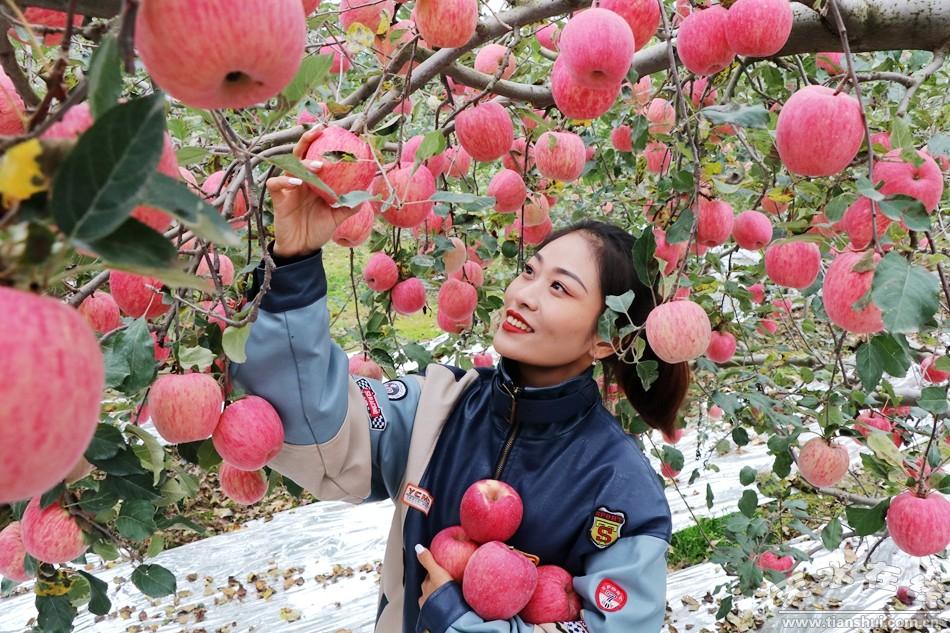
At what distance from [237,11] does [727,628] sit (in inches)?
134

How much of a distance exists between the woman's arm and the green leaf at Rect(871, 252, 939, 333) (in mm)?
595

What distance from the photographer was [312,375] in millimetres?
1153

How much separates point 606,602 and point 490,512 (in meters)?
0.24

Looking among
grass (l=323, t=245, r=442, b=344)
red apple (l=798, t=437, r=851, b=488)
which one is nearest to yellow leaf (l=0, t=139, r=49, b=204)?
red apple (l=798, t=437, r=851, b=488)

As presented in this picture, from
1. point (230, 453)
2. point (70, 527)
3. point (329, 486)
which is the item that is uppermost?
point (230, 453)

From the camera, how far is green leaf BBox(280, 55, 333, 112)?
787 mm

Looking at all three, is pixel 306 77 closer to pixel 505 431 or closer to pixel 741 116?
pixel 741 116

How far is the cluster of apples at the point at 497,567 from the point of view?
1.12m

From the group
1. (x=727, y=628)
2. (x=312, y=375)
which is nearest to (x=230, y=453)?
(x=312, y=375)

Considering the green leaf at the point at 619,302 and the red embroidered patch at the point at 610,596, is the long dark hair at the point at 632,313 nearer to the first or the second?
the green leaf at the point at 619,302

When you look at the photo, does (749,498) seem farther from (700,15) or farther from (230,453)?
(230,453)

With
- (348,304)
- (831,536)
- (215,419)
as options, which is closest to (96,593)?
(215,419)

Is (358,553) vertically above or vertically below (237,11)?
below

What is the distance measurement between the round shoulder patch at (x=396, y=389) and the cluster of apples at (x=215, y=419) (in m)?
0.35
